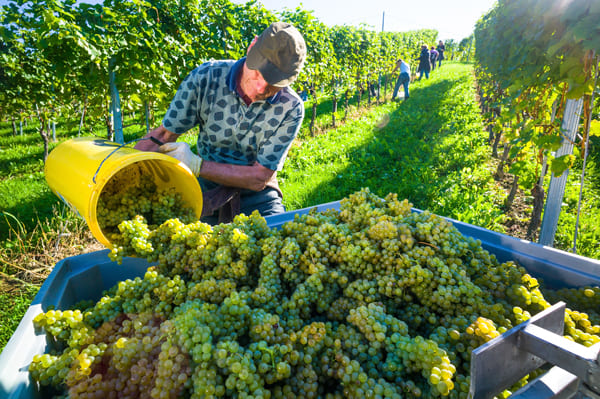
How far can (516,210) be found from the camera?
4.76 meters

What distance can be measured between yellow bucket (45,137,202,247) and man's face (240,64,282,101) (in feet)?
3.16

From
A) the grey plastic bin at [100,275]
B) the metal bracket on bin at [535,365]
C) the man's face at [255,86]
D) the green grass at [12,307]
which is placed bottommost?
the green grass at [12,307]

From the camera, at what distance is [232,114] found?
107 inches

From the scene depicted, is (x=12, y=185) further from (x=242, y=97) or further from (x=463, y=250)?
(x=463, y=250)

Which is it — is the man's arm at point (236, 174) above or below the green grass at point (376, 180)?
above

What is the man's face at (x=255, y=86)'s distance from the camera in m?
2.45

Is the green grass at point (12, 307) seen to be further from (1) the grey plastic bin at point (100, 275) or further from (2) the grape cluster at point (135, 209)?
(2) the grape cluster at point (135, 209)

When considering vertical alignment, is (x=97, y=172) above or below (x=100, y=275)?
above

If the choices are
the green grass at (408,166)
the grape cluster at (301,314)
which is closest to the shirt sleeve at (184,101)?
the grape cluster at (301,314)

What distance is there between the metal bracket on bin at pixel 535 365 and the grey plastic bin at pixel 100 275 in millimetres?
763

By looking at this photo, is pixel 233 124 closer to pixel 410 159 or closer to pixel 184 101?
pixel 184 101

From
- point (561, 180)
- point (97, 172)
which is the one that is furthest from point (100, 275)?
point (561, 180)

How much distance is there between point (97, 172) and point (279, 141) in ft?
4.83

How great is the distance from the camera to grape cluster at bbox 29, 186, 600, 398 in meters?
0.96
